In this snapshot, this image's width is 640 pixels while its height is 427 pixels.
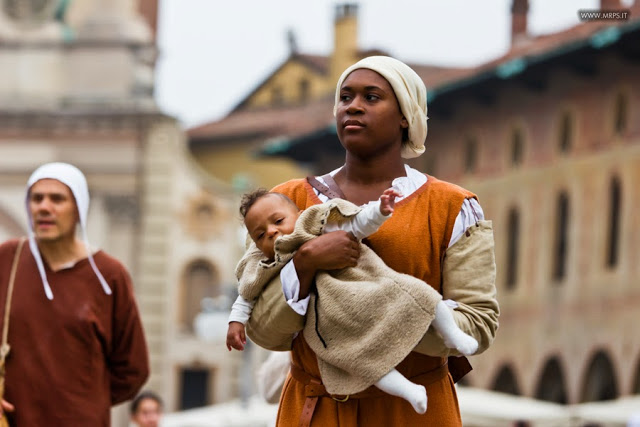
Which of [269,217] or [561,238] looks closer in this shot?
[269,217]

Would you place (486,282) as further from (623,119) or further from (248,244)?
(623,119)

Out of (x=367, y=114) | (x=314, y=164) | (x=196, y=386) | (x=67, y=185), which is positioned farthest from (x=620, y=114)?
(x=367, y=114)

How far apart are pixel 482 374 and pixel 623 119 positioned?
577 cm

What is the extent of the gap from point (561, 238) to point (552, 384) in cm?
225

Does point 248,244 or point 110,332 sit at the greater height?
point 248,244

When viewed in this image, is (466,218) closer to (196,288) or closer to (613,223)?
(613,223)

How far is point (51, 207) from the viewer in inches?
286

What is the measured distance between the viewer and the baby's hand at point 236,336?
5.21 m

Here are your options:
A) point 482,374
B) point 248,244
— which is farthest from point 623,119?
point 248,244

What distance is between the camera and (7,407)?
23.5ft

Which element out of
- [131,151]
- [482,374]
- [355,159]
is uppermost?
[355,159]

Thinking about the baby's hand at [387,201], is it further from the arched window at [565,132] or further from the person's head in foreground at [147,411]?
the arched window at [565,132]

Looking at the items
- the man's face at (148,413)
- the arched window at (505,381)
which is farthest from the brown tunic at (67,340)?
the arched window at (505,381)

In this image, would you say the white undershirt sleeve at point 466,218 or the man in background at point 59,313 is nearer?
the white undershirt sleeve at point 466,218
